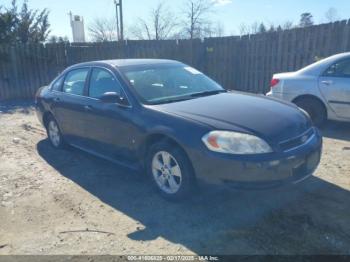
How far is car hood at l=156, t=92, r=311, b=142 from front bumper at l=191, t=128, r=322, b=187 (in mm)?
218

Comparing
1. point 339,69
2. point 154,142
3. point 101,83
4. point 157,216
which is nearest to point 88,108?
point 101,83

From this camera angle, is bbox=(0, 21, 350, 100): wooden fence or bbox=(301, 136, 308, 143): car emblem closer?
bbox=(301, 136, 308, 143): car emblem

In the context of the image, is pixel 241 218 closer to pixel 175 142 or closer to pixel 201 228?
pixel 201 228

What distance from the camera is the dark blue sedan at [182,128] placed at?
3.33 m

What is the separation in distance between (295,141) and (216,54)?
844 centimetres

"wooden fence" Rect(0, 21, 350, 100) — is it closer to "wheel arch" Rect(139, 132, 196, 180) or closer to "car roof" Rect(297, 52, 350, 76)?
"car roof" Rect(297, 52, 350, 76)

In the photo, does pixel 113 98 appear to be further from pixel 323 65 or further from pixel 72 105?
pixel 323 65

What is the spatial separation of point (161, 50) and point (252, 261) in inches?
405

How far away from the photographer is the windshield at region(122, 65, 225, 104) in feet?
14.2

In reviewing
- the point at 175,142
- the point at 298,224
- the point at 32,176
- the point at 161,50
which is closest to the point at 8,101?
the point at 161,50

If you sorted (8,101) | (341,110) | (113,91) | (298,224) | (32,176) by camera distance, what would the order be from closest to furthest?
(298,224) → (113,91) → (32,176) → (341,110) → (8,101)

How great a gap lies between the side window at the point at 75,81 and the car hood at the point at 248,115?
5.67 feet

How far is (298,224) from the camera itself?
10.9 feet

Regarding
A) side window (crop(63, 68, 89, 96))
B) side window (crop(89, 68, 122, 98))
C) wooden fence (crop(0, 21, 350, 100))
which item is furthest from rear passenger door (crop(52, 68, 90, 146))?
wooden fence (crop(0, 21, 350, 100))
